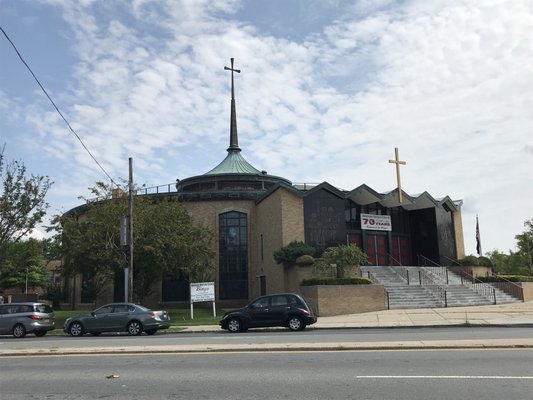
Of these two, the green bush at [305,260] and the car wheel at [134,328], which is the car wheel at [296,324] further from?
the green bush at [305,260]

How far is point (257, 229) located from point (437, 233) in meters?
12.7

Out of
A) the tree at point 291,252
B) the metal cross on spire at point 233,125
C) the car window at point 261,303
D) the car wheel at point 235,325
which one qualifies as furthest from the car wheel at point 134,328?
the metal cross on spire at point 233,125

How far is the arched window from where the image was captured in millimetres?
35094

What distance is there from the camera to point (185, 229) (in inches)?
1102

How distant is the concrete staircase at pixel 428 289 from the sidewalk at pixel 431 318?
1.35 meters

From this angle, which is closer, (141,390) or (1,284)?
(141,390)

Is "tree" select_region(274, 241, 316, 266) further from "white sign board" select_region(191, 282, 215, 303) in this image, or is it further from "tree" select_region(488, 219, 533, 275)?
"tree" select_region(488, 219, 533, 275)

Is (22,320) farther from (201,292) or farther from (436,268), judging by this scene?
(436,268)

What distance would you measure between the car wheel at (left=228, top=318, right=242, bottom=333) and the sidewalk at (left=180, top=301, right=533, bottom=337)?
4.76 ft

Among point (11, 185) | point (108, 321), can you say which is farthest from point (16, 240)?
point (108, 321)

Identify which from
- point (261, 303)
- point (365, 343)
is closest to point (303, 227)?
point (261, 303)

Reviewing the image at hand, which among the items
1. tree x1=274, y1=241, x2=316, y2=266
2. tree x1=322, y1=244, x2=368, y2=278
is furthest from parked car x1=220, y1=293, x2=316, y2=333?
tree x1=274, y1=241, x2=316, y2=266

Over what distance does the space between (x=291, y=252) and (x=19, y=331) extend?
14174 mm

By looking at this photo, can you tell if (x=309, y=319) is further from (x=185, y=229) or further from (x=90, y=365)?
(x=185, y=229)
